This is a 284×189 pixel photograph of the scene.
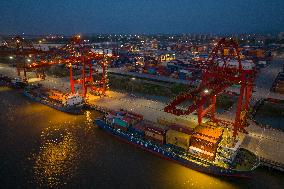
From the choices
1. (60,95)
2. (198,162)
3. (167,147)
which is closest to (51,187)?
(167,147)

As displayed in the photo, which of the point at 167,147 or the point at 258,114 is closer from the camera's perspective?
the point at 167,147

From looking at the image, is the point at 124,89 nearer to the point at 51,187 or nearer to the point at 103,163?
the point at 103,163

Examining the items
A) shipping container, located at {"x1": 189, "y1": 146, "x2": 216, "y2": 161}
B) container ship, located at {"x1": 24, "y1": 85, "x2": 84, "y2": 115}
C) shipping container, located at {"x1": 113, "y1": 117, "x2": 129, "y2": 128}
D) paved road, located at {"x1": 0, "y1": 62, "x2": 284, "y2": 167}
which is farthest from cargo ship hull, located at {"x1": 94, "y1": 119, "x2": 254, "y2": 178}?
container ship, located at {"x1": 24, "y1": 85, "x2": 84, "y2": 115}

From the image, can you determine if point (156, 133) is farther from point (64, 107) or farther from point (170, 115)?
point (64, 107)

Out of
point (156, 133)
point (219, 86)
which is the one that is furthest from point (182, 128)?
point (219, 86)

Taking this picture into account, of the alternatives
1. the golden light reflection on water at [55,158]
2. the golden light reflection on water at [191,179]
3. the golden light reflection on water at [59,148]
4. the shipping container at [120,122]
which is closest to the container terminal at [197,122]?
the shipping container at [120,122]

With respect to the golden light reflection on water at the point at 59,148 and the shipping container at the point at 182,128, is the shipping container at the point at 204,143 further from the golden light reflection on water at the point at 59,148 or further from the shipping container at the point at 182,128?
the golden light reflection on water at the point at 59,148
